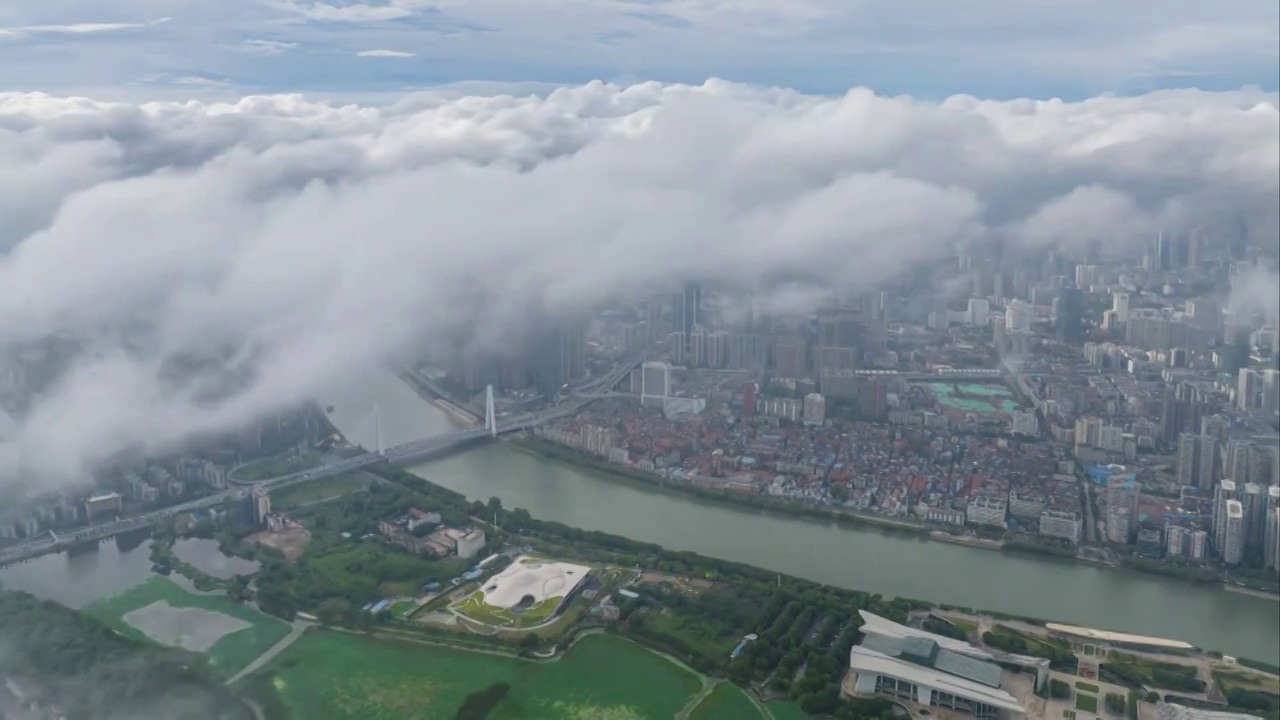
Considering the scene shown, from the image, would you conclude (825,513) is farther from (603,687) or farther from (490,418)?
(490,418)

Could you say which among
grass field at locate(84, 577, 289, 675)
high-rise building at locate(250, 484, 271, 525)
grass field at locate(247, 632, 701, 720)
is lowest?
grass field at locate(247, 632, 701, 720)

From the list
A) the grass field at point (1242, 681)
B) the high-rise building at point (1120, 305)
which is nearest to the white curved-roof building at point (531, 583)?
the grass field at point (1242, 681)

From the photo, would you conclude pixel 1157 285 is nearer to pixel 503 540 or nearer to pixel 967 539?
pixel 967 539

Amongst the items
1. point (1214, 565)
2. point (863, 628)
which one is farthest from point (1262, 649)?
point (863, 628)

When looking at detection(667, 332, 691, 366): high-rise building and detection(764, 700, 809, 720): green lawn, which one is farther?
detection(667, 332, 691, 366): high-rise building

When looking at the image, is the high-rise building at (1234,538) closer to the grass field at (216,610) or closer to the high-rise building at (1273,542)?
the high-rise building at (1273,542)

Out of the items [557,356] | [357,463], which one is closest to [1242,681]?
[357,463]

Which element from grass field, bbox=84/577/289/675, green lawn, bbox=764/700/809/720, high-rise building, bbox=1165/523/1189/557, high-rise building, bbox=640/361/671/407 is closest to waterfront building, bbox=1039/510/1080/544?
high-rise building, bbox=1165/523/1189/557

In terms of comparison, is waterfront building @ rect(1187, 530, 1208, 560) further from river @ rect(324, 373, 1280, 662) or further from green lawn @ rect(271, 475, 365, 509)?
green lawn @ rect(271, 475, 365, 509)
